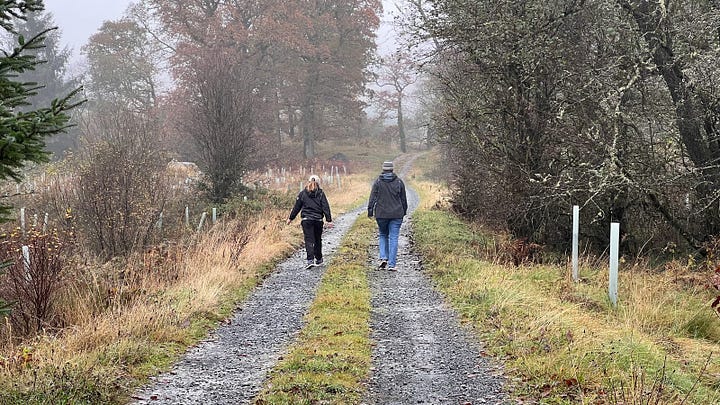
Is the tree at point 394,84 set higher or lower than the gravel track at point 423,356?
higher

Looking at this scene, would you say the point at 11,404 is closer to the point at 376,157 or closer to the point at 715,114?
the point at 715,114

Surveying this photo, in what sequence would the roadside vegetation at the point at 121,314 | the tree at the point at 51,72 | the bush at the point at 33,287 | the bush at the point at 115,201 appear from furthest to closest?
the tree at the point at 51,72
the bush at the point at 115,201
the bush at the point at 33,287
the roadside vegetation at the point at 121,314

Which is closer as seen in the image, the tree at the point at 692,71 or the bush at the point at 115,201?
the tree at the point at 692,71

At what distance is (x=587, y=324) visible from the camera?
23.0ft

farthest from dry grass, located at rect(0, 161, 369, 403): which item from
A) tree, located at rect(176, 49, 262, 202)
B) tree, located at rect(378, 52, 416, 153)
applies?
tree, located at rect(378, 52, 416, 153)

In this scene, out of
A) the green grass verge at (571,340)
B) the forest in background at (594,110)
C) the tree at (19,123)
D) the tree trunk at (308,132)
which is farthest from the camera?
the tree trunk at (308,132)

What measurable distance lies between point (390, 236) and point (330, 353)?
5.39m

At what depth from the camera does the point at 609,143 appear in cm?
1150

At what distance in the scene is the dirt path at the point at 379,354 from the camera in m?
5.29

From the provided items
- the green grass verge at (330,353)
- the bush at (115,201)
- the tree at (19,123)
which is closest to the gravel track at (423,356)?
the green grass verge at (330,353)

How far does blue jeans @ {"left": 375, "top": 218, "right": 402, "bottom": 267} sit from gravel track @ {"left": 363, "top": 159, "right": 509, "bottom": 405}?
161 centimetres

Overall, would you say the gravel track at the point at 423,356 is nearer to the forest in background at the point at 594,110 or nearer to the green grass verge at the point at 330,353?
the green grass verge at the point at 330,353

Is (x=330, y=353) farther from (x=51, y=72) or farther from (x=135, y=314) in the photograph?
(x=51, y=72)

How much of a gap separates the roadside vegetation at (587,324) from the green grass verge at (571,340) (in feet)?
0.05
